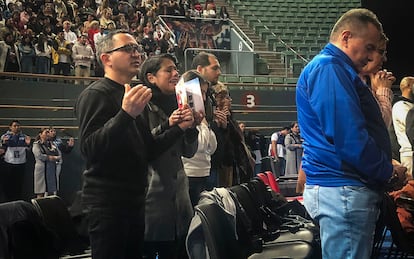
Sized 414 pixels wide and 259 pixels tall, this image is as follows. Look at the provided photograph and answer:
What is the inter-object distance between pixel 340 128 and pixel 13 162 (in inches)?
A: 247

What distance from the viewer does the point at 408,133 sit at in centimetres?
396

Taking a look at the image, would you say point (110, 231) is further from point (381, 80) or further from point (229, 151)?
point (229, 151)

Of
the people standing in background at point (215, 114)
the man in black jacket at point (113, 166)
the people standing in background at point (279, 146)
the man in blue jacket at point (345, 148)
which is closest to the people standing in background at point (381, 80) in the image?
the man in blue jacket at point (345, 148)

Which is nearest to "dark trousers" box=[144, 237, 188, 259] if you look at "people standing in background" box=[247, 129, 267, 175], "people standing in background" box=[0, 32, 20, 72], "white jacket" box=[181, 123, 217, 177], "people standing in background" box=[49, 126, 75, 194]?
"white jacket" box=[181, 123, 217, 177]

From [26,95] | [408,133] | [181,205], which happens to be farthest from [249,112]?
[181,205]

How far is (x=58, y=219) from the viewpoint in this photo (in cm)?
233

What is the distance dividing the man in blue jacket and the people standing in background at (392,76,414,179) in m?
2.56

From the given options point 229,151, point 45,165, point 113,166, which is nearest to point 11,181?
point 45,165

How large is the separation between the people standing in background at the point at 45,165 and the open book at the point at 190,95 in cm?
555

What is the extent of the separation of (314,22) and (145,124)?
13197 mm

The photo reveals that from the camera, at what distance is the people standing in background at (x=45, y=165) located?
7.56m

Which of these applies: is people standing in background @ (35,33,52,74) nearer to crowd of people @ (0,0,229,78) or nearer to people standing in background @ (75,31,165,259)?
crowd of people @ (0,0,229,78)

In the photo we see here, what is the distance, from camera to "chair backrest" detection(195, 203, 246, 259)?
2027 mm

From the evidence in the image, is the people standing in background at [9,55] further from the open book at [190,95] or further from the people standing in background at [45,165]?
the open book at [190,95]
